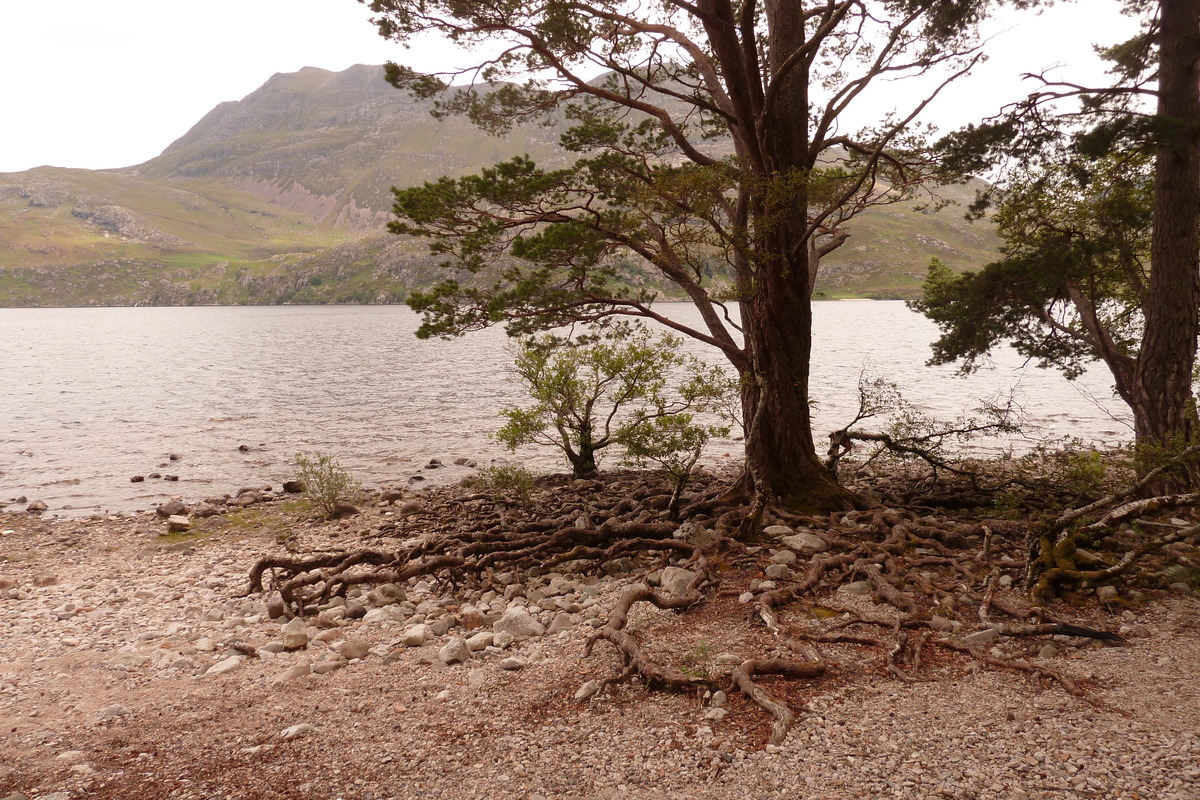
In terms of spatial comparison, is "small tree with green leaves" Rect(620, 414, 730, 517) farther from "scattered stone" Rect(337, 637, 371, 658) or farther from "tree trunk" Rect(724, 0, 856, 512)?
"scattered stone" Rect(337, 637, 371, 658)

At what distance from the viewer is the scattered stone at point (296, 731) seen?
6.27 metres

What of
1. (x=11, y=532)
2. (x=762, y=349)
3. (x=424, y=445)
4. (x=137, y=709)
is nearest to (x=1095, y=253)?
(x=762, y=349)

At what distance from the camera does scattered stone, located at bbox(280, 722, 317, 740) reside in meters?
6.27

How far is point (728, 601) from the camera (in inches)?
349

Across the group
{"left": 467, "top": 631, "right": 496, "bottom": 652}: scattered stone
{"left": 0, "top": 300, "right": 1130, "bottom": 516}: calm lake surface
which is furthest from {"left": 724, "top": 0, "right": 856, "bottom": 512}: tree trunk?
{"left": 0, "top": 300, "right": 1130, "bottom": 516}: calm lake surface

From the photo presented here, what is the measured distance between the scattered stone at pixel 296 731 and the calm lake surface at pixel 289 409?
13700 millimetres

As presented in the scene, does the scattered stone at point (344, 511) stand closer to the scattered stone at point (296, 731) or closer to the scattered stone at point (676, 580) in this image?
the scattered stone at point (676, 580)

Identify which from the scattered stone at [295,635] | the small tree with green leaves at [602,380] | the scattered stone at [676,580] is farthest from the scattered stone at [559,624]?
the small tree with green leaves at [602,380]

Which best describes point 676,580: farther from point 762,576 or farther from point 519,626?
point 519,626

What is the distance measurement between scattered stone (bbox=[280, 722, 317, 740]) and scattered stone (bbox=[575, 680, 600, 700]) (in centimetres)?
258

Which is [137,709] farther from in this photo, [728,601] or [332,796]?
[728,601]

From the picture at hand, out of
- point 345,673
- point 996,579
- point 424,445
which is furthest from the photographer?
point 424,445

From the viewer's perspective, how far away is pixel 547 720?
623cm

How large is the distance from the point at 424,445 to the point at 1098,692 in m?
25.1
